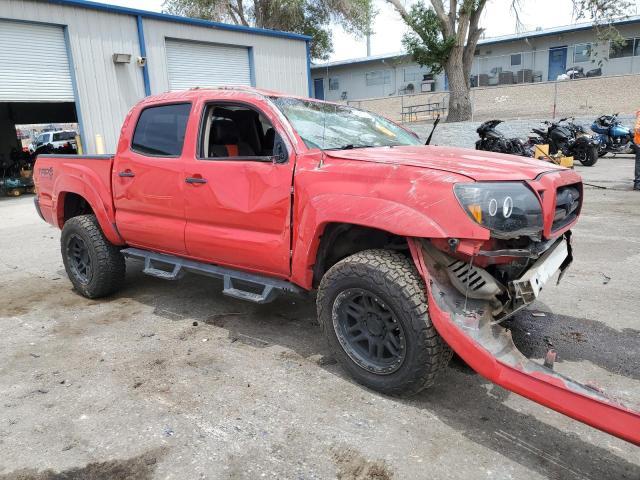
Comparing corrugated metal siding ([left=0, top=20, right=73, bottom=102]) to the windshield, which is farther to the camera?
corrugated metal siding ([left=0, top=20, right=73, bottom=102])

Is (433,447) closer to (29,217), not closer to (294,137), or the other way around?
(294,137)

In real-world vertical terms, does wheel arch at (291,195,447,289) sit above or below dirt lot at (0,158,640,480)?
above

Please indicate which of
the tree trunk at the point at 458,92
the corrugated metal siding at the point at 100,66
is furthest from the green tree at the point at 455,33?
the corrugated metal siding at the point at 100,66

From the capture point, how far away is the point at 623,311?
14.5 ft

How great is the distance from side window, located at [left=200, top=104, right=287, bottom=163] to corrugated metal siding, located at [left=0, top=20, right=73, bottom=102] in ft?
40.6

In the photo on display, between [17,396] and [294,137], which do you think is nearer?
[17,396]

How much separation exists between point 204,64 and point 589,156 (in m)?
12.7

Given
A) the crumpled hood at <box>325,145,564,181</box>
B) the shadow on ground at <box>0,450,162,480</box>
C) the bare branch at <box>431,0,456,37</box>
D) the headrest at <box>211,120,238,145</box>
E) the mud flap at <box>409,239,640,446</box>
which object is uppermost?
the bare branch at <box>431,0,456,37</box>

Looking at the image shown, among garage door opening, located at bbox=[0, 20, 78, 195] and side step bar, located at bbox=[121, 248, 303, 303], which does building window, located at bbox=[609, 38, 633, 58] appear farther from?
side step bar, located at bbox=[121, 248, 303, 303]

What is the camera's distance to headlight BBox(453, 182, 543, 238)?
9.07ft

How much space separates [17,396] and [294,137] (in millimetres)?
2539

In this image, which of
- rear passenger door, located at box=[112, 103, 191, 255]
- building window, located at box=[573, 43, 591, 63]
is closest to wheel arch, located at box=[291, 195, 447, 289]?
rear passenger door, located at box=[112, 103, 191, 255]

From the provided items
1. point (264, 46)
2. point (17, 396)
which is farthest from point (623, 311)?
point (264, 46)

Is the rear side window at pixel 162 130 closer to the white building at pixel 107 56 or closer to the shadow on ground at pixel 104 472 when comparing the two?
the shadow on ground at pixel 104 472
